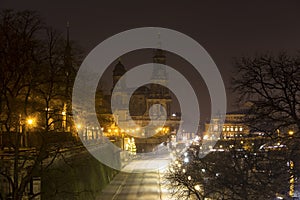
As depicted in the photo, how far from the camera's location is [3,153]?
18.4m

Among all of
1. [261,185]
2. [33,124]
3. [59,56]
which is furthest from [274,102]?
[33,124]

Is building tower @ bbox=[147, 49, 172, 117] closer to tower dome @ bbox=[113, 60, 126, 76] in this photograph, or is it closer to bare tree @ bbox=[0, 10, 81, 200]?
tower dome @ bbox=[113, 60, 126, 76]

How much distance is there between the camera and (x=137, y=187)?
140 ft

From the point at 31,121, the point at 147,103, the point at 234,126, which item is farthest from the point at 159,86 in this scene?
the point at 31,121

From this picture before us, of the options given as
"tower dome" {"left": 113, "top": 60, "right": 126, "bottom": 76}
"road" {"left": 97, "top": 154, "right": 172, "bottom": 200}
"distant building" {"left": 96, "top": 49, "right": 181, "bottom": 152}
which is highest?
"tower dome" {"left": 113, "top": 60, "right": 126, "bottom": 76}

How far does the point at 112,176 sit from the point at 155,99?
283 ft

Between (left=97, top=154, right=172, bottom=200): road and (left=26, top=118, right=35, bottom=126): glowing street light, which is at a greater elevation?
(left=26, top=118, right=35, bottom=126): glowing street light

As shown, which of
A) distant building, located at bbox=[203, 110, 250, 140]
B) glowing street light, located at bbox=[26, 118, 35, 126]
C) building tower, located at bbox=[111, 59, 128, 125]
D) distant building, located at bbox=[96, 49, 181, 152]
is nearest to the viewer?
distant building, located at bbox=[203, 110, 250, 140]

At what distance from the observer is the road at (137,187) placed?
37.0m

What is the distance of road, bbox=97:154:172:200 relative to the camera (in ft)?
121

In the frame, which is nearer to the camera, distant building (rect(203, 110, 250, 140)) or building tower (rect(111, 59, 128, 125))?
distant building (rect(203, 110, 250, 140))

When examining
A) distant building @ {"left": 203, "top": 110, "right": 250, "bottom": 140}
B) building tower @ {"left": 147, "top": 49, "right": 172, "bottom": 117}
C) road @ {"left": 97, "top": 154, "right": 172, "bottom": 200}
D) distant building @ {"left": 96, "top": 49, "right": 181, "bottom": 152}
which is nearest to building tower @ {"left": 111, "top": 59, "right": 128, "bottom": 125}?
distant building @ {"left": 96, "top": 49, "right": 181, "bottom": 152}

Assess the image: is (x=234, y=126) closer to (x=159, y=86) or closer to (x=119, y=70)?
(x=119, y=70)

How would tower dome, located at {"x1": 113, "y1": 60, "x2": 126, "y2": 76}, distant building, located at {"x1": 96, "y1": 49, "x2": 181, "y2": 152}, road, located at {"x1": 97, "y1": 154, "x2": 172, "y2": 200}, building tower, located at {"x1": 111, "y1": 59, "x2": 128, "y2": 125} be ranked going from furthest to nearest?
tower dome, located at {"x1": 113, "y1": 60, "x2": 126, "y2": 76} < distant building, located at {"x1": 96, "y1": 49, "x2": 181, "y2": 152} < building tower, located at {"x1": 111, "y1": 59, "x2": 128, "y2": 125} < road, located at {"x1": 97, "y1": 154, "x2": 172, "y2": 200}
